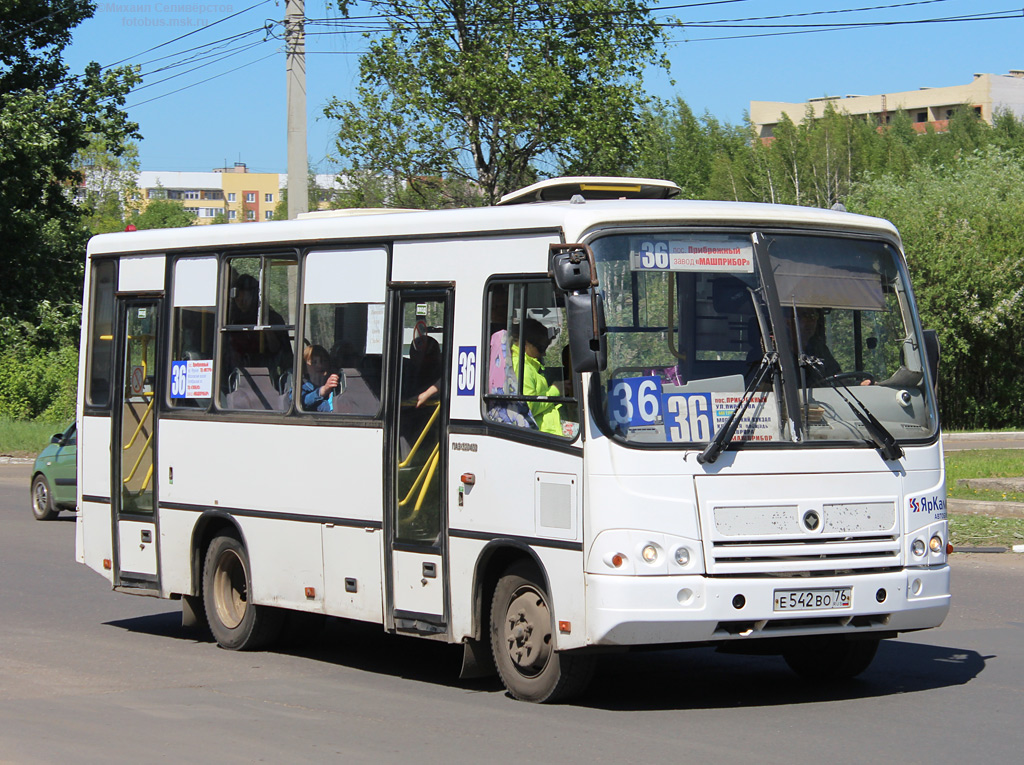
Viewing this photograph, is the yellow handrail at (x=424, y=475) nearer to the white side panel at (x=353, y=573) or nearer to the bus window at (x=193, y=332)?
the white side panel at (x=353, y=573)

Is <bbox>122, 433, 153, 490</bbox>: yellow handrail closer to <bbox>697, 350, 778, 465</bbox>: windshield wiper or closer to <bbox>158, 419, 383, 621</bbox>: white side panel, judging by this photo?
<bbox>158, 419, 383, 621</bbox>: white side panel

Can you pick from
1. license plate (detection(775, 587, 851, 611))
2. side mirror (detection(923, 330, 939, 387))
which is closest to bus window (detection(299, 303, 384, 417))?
license plate (detection(775, 587, 851, 611))

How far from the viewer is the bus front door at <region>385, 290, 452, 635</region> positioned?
8797mm

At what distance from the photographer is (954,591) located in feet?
41.7

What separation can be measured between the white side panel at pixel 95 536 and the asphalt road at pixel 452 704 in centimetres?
58

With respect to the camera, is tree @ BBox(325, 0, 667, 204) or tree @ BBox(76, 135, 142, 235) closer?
tree @ BBox(325, 0, 667, 204)

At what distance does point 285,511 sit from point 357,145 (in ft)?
116

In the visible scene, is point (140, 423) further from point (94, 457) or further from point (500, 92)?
point (500, 92)

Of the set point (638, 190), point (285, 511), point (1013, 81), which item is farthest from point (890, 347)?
point (1013, 81)

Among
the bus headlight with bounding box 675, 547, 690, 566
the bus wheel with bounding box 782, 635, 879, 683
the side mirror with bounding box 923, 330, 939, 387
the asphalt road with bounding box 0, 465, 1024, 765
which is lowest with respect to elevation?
the asphalt road with bounding box 0, 465, 1024, 765

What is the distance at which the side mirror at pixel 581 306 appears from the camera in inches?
295

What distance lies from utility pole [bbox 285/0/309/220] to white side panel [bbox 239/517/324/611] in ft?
38.5

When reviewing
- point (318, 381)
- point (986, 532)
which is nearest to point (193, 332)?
point (318, 381)

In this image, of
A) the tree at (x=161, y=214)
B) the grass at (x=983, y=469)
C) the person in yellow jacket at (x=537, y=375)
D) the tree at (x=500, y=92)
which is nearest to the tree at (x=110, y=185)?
Result: the tree at (x=161, y=214)
